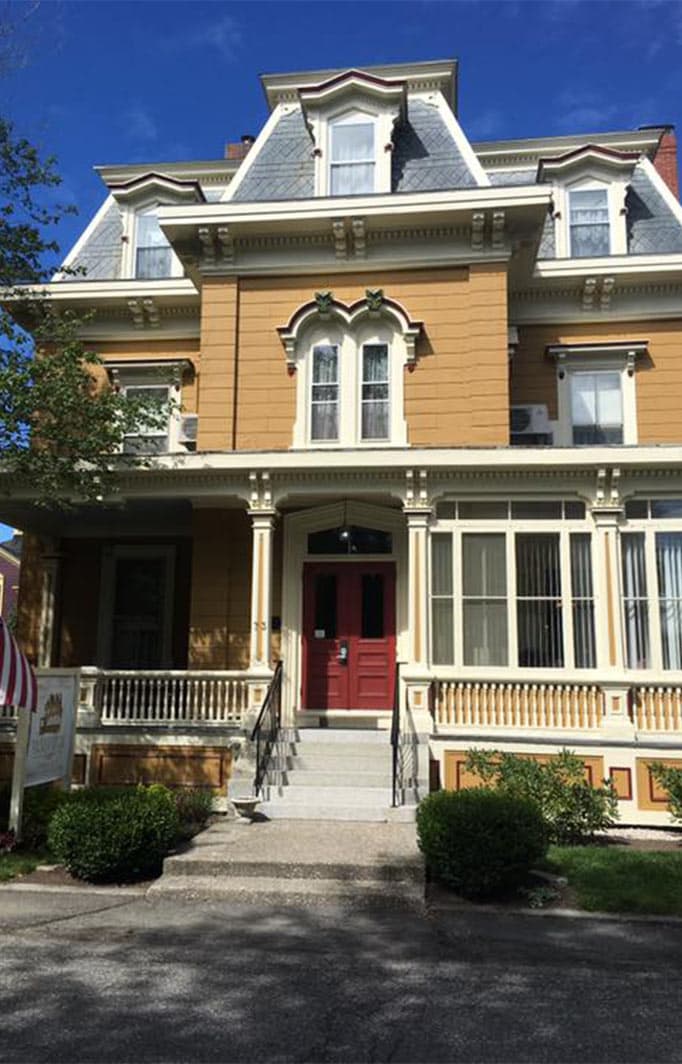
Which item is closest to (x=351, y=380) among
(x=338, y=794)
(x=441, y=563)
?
(x=441, y=563)

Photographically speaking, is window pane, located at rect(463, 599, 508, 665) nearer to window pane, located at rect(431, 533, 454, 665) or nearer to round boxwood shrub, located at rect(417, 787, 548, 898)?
window pane, located at rect(431, 533, 454, 665)

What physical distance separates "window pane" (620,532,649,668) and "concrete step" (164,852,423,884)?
494 centimetres

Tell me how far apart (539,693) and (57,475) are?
6.71m

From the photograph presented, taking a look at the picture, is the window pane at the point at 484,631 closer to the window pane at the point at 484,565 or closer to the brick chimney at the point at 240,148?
the window pane at the point at 484,565

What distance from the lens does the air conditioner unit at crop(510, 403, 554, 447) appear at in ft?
46.0

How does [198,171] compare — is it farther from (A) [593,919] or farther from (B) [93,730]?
(A) [593,919]

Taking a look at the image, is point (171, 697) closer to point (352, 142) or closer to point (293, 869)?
point (293, 869)

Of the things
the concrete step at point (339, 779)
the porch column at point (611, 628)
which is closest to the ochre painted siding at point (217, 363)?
the concrete step at point (339, 779)

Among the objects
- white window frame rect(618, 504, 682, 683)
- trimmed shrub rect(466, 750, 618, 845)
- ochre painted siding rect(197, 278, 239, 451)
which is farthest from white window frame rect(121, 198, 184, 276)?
trimmed shrub rect(466, 750, 618, 845)

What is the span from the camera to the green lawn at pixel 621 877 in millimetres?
6930

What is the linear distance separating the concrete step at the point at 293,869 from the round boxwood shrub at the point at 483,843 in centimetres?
29

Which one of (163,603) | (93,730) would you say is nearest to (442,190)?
(163,603)

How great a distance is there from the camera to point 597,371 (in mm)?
14242

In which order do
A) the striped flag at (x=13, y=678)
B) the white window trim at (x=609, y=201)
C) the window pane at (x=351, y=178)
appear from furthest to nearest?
the white window trim at (x=609, y=201) → the window pane at (x=351, y=178) → the striped flag at (x=13, y=678)
